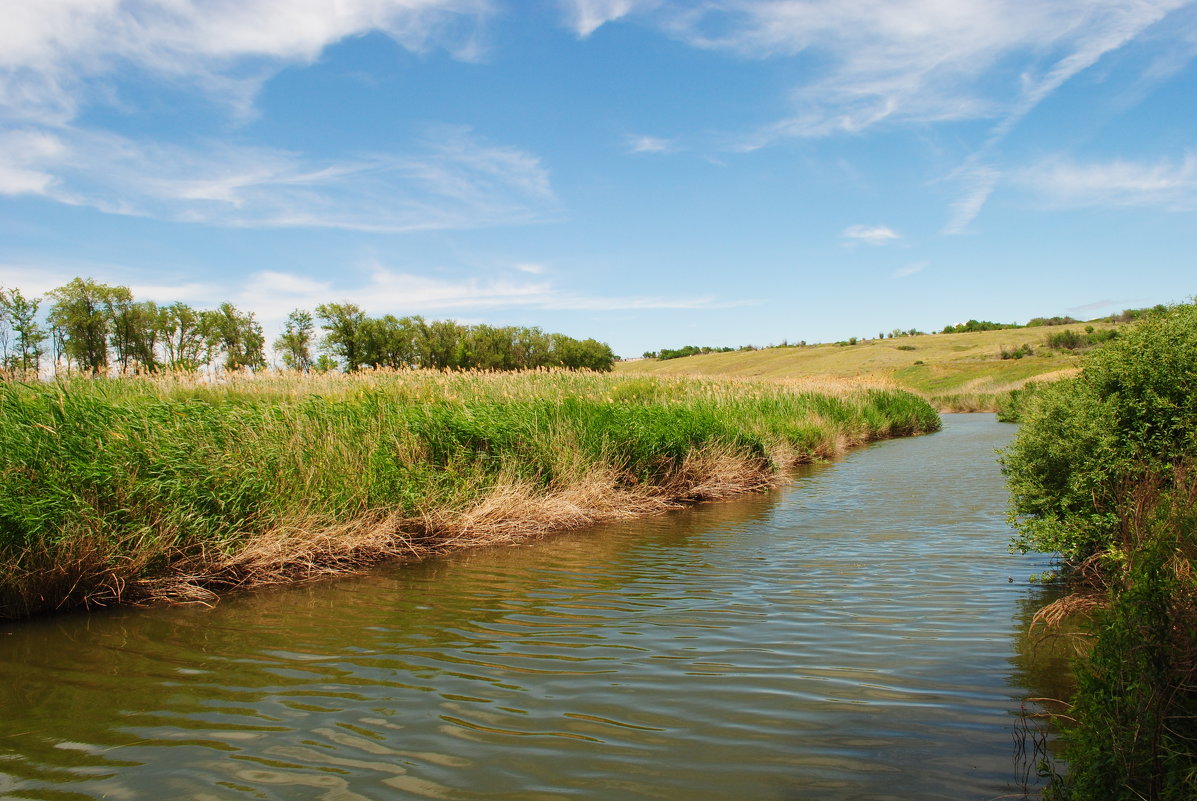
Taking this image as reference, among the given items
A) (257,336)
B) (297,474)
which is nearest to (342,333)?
(257,336)

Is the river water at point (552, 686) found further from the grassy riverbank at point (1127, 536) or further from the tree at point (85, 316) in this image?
the tree at point (85, 316)

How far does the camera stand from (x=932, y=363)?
225 feet

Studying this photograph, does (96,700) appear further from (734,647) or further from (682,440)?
(682,440)

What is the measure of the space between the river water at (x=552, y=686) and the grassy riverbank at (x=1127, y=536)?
1.81ft

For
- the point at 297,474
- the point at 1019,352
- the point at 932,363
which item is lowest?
the point at 297,474

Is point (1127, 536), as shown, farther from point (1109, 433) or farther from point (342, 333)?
point (342, 333)

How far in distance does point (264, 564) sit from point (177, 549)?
29.8 inches

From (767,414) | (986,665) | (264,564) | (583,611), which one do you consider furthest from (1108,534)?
(767,414)

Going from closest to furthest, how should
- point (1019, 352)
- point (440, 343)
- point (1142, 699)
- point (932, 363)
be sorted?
point (1142, 699)
point (440, 343)
point (1019, 352)
point (932, 363)

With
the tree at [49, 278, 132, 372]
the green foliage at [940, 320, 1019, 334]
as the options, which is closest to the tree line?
the tree at [49, 278, 132, 372]

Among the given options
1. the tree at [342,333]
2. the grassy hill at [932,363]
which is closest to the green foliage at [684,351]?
the grassy hill at [932,363]

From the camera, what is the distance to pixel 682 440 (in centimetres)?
1220

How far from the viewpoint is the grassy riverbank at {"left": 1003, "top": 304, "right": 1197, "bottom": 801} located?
2432 millimetres

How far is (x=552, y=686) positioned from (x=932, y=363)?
7253 centimetres
